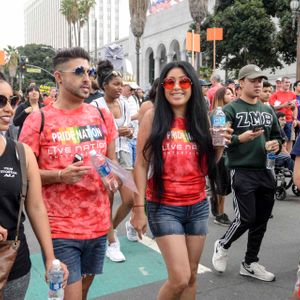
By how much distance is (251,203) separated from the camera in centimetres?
414

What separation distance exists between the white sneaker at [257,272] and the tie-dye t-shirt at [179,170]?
160 cm

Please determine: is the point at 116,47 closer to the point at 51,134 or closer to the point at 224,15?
the point at 51,134

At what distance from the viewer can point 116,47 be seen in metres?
6.88

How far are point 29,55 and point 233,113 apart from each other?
305 feet

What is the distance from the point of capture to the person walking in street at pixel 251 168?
4.16 m

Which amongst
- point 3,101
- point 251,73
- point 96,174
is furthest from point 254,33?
point 3,101

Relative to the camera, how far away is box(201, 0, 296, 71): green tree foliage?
1021 inches

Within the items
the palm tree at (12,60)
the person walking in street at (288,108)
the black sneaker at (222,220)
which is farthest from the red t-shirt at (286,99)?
the palm tree at (12,60)

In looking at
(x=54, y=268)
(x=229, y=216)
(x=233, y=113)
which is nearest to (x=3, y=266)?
(x=54, y=268)

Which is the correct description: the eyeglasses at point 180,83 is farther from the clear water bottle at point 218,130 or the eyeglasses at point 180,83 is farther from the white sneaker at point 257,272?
the white sneaker at point 257,272

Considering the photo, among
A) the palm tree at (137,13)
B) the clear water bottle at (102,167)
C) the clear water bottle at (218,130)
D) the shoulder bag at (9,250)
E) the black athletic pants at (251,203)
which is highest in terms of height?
the palm tree at (137,13)

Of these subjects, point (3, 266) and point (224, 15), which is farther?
point (224, 15)

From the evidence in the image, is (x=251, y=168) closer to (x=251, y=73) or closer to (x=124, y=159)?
(x=251, y=73)

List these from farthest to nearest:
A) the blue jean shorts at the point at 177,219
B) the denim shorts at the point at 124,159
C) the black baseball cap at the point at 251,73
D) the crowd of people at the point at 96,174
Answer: the denim shorts at the point at 124,159
the black baseball cap at the point at 251,73
the blue jean shorts at the point at 177,219
the crowd of people at the point at 96,174
